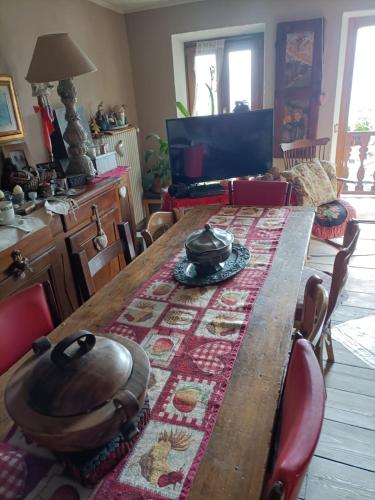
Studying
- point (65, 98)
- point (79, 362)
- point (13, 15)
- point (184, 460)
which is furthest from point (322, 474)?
point (13, 15)

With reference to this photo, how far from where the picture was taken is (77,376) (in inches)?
26.6

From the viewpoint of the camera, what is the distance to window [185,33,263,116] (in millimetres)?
3889

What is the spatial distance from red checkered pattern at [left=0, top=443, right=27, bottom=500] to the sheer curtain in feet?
13.3

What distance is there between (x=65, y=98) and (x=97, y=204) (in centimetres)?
68

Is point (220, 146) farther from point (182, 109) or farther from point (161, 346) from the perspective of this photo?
point (161, 346)

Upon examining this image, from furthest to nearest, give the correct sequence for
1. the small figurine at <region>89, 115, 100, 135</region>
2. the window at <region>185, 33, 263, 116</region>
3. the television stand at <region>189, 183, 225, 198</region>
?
1. the window at <region>185, 33, 263, 116</region>
2. the small figurine at <region>89, 115, 100, 135</region>
3. the television stand at <region>189, 183, 225, 198</region>

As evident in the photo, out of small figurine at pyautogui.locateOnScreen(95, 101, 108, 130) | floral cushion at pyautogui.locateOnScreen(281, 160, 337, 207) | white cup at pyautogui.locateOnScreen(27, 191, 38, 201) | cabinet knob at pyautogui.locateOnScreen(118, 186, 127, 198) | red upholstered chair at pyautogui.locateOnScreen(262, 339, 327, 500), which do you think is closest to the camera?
red upholstered chair at pyautogui.locateOnScreen(262, 339, 327, 500)

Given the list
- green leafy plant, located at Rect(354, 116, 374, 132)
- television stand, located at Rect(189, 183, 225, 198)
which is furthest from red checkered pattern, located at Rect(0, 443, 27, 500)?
green leafy plant, located at Rect(354, 116, 374, 132)

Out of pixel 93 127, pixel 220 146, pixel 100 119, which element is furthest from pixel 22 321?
pixel 100 119

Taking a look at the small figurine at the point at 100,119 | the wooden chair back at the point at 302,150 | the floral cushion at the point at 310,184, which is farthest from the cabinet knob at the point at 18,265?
the wooden chair back at the point at 302,150

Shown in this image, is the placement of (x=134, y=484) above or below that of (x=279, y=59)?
below

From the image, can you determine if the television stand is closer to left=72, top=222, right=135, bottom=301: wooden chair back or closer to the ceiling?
A: left=72, top=222, right=135, bottom=301: wooden chair back

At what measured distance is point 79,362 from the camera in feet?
2.29

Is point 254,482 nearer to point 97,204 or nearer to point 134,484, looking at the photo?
point 134,484
